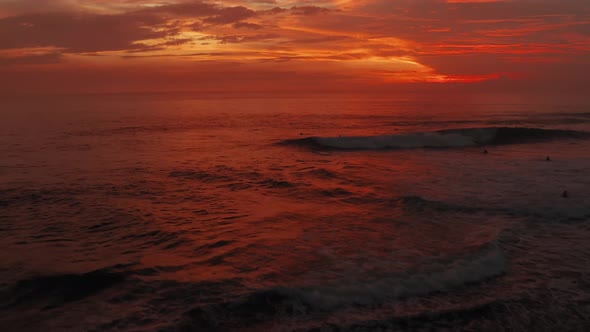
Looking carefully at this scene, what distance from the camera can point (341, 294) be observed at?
6.66 m

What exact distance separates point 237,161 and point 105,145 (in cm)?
1006

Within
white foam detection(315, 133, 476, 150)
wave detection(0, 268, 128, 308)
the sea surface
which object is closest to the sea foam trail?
white foam detection(315, 133, 476, 150)

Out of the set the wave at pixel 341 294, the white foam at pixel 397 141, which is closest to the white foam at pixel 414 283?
the wave at pixel 341 294

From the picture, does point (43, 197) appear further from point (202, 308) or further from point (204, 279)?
point (202, 308)

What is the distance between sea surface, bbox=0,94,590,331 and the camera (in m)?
6.11

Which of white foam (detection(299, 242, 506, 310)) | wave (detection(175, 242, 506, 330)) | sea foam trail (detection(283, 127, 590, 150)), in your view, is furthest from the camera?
sea foam trail (detection(283, 127, 590, 150))

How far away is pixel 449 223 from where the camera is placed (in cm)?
1048

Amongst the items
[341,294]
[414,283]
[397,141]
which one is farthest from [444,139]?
[341,294]

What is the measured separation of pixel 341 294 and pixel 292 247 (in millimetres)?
2413

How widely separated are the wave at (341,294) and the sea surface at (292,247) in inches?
1.2

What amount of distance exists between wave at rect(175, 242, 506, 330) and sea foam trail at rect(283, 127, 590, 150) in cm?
2112

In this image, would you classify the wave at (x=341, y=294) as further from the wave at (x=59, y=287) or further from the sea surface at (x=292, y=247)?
the wave at (x=59, y=287)

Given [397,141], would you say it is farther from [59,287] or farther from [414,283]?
[59,287]

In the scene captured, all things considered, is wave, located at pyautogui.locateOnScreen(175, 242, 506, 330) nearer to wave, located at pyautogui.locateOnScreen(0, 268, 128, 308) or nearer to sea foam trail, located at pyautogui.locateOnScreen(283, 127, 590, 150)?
wave, located at pyautogui.locateOnScreen(0, 268, 128, 308)
